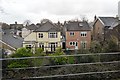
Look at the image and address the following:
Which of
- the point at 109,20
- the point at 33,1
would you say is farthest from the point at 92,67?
the point at 109,20

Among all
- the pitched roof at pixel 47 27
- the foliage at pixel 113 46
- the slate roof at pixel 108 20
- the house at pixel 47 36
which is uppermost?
the slate roof at pixel 108 20

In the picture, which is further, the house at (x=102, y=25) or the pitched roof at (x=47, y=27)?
the house at (x=102, y=25)

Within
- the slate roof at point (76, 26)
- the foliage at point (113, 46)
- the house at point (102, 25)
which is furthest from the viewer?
the house at point (102, 25)

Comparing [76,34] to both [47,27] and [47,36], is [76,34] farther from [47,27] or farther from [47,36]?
[47,27]

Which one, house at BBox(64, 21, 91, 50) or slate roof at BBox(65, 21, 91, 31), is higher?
slate roof at BBox(65, 21, 91, 31)

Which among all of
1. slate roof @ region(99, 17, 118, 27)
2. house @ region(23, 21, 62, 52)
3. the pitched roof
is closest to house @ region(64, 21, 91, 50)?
house @ region(23, 21, 62, 52)

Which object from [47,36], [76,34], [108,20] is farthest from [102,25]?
[47,36]

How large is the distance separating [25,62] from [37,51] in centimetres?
290

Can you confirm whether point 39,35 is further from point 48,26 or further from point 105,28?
point 105,28

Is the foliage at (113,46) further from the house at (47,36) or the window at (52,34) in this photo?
the window at (52,34)

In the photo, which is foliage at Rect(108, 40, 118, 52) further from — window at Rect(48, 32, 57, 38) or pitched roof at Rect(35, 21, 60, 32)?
window at Rect(48, 32, 57, 38)

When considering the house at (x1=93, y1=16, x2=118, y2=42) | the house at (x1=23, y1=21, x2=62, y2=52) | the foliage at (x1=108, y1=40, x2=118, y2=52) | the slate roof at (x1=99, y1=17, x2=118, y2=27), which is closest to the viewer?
the foliage at (x1=108, y1=40, x2=118, y2=52)

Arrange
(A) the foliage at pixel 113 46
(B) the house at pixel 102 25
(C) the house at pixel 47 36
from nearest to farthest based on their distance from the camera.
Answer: (A) the foliage at pixel 113 46 < (C) the house at pixel 47 36 < (B) the house at pixel 102 25

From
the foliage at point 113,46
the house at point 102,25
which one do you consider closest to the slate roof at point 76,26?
the house at point 102,25
